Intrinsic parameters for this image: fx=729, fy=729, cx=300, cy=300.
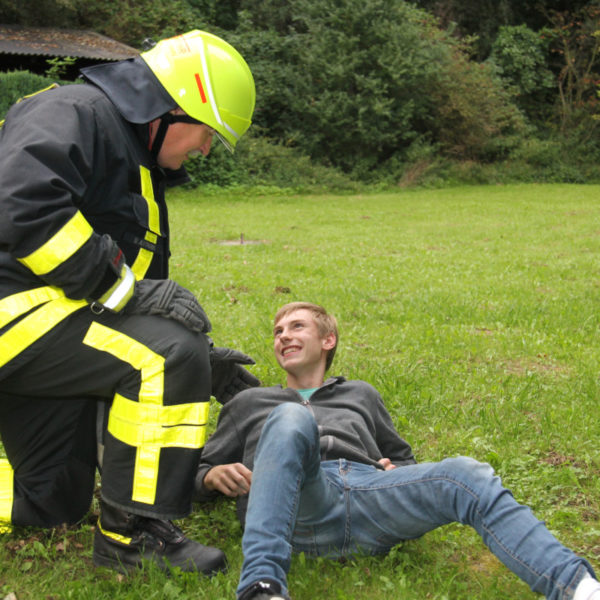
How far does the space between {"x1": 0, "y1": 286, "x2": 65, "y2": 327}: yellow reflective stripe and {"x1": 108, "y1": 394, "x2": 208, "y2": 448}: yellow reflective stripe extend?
0.48 m

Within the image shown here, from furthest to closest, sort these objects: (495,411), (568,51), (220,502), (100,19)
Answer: (568,51) → (100,19) → (495,411) → (220,502)

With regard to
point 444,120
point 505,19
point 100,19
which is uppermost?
point 505,19

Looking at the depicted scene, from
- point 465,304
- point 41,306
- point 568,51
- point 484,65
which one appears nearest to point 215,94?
point 41,306

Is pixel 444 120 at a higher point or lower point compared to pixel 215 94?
lower

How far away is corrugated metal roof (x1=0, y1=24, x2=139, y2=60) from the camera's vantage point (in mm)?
23297

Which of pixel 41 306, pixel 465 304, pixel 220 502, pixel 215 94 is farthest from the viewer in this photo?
pixel 465 304

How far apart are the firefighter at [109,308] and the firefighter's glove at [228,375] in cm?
67

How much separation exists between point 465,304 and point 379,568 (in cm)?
484

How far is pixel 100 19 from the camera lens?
2808cm

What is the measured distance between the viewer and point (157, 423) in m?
2.86

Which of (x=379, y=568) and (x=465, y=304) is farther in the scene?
(x=465, y=304)

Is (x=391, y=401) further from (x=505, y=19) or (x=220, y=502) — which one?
(x=505, y=19)

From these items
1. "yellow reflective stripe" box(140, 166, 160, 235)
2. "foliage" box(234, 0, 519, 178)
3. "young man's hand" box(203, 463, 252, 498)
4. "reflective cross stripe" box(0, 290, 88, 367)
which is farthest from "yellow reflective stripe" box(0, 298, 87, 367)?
"foliage" box(234, 0, 519, 178)

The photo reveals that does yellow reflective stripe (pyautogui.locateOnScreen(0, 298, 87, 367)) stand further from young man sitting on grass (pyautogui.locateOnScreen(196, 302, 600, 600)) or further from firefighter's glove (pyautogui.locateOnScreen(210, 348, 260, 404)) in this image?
firefighter's glove (pyautogui.locateOnScreen(210, 348, 260, 404))
